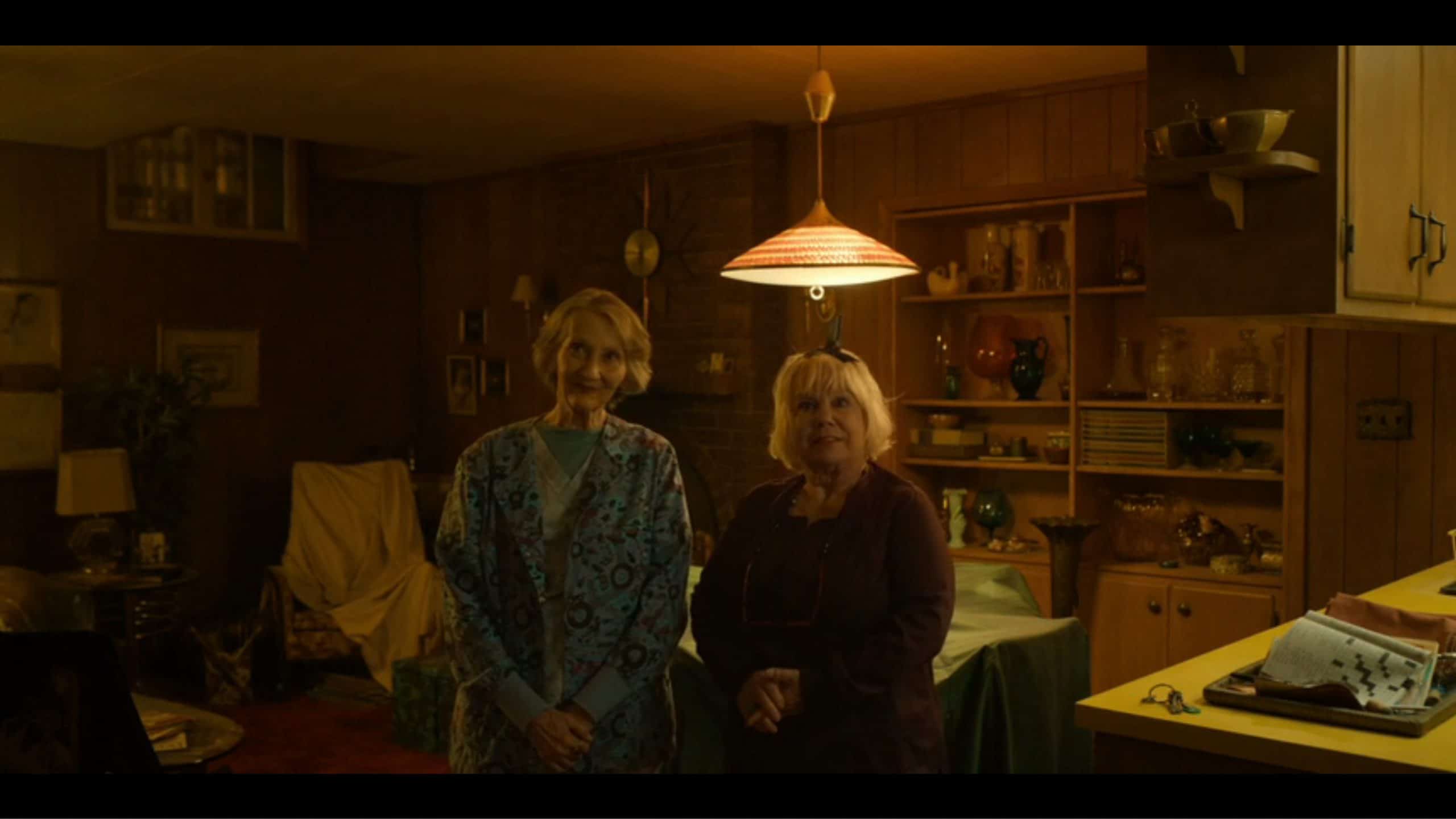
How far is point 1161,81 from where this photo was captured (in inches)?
91.1

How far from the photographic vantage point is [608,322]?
7.48 feet

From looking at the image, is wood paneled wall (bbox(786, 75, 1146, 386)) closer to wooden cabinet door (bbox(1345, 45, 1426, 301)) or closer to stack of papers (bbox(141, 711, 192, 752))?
wooden cabinet door (bbox(1345, 45, 1426, 301))

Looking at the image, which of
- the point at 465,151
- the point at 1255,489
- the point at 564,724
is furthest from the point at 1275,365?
the point at 465,151

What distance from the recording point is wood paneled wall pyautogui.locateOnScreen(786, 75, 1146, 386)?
464cm

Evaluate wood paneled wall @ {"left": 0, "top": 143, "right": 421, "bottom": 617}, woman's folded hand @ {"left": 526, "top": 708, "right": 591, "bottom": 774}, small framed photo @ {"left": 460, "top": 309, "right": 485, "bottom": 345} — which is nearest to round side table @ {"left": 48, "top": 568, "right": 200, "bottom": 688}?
wood paneled wall @ {"left": 0, "top": 143, "right": 421, "bottom": 617}

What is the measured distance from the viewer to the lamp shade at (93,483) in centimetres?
541

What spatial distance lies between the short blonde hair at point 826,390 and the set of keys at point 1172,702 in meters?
0.61

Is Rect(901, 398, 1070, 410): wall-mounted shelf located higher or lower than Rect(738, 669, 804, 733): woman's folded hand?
higher

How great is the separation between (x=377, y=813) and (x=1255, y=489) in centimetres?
448

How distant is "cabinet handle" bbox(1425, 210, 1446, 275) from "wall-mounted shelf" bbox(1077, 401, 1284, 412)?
177 centimetres

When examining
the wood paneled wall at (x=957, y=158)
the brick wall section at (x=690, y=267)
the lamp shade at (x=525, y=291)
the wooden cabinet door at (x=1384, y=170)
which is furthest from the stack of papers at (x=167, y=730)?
the lamp shade at (x=525, y=291)

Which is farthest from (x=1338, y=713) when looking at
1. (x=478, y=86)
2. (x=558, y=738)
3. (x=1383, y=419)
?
(x=478, y=86)

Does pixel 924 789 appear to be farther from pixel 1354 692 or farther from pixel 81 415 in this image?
pixel 81 415

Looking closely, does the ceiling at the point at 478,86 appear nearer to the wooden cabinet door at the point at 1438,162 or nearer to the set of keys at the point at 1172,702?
the wooden cabinet door at the point at 1438,162
